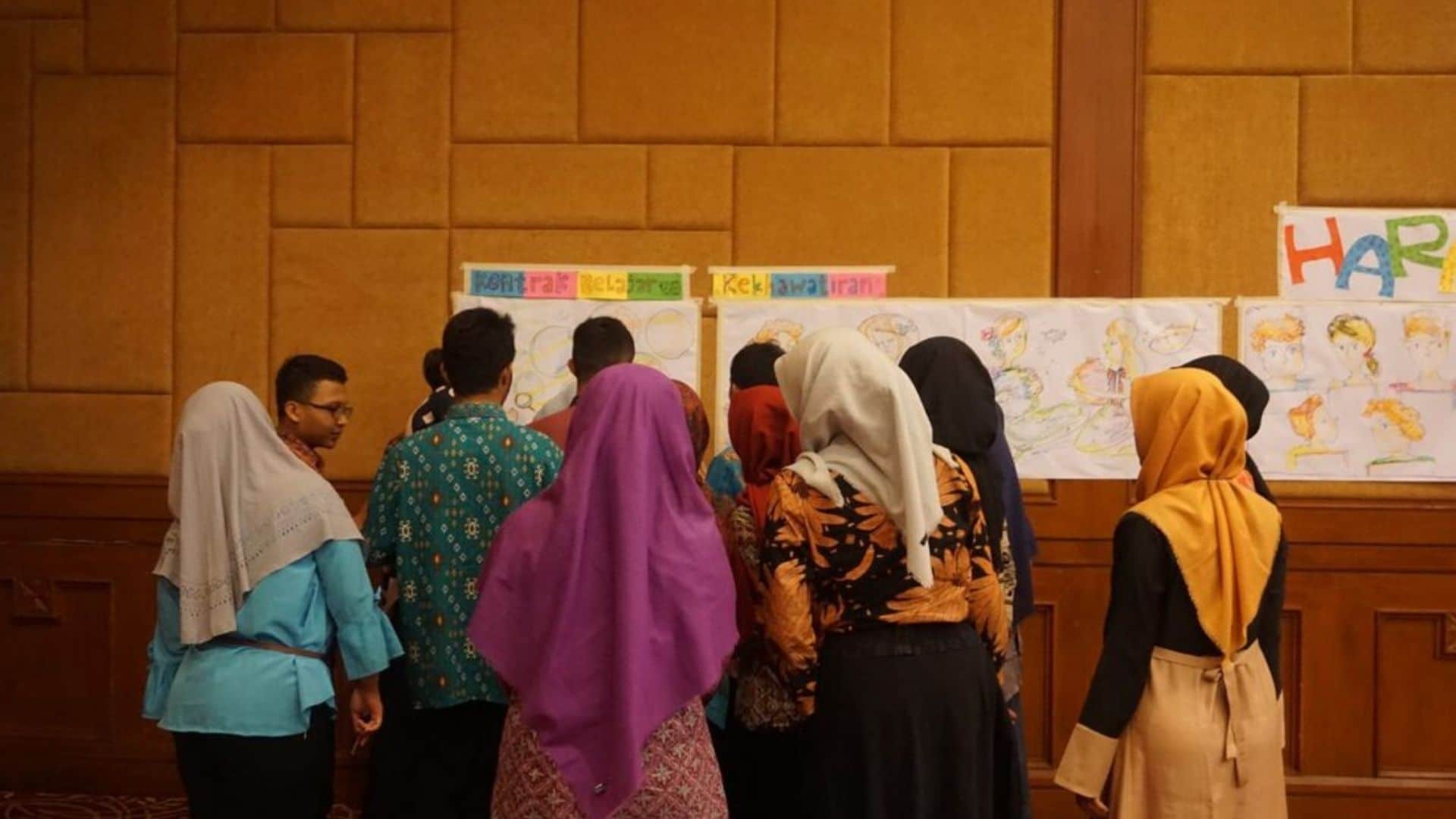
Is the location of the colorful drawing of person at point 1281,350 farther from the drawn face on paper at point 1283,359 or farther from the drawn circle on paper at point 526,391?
the drawn circle on paper at point 526,391

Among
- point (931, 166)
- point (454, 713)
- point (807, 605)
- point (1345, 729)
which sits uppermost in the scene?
point (931, 166)

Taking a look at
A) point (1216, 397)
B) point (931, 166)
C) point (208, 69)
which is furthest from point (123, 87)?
point (1216, 397)

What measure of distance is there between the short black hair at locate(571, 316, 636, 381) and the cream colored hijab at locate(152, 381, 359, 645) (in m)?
0.86

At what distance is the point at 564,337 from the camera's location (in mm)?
4844

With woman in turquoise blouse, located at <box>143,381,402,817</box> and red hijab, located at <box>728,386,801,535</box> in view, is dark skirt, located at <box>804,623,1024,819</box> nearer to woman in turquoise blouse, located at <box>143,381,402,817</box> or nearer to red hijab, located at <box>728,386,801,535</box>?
red hijab, located at <box>728,386,801,535</box>

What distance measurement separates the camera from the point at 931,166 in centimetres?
480

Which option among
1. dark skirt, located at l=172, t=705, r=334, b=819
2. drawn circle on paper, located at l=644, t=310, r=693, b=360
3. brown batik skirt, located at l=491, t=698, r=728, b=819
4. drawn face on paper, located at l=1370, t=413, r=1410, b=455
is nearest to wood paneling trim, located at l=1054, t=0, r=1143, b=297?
drawn face on paper, located at l=1370, t=413, r=1410, b=455

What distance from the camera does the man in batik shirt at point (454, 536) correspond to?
125 inches

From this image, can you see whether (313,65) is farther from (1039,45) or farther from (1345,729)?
(1345,729)

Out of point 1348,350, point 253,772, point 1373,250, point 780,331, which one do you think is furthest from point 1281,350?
point 253,772

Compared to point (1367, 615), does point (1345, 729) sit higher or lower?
lower

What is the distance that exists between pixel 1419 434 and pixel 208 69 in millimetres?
4179

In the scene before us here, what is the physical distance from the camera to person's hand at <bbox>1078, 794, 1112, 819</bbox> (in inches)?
122

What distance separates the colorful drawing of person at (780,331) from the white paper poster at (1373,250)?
158 cm
